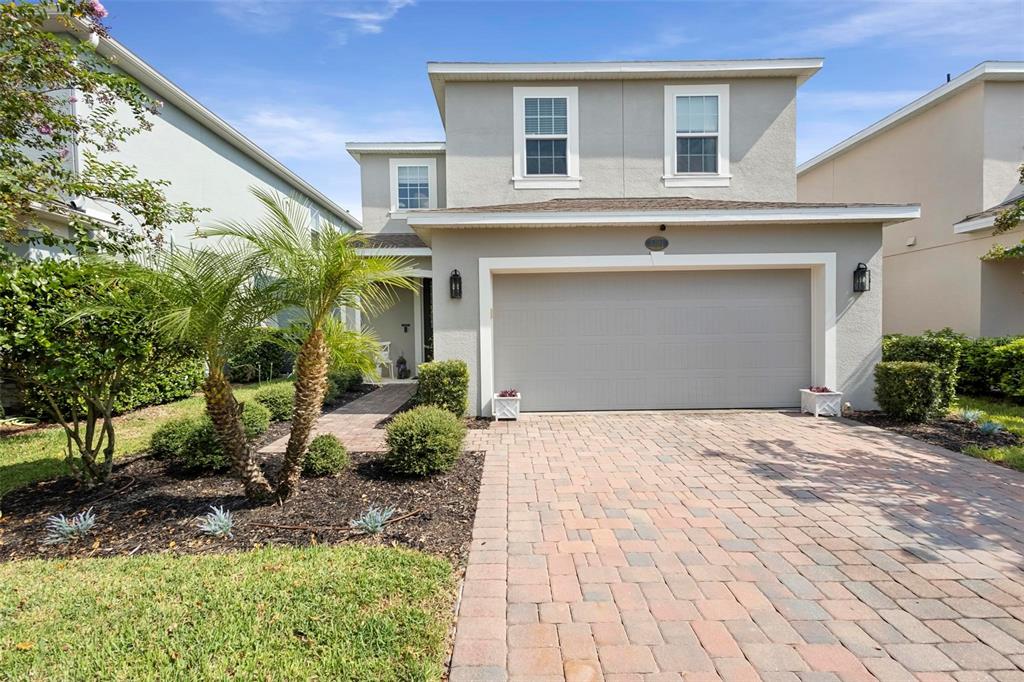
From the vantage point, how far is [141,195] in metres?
5.46

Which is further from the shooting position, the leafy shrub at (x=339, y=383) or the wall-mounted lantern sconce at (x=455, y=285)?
the leafy shrub at (x=339, y=383)

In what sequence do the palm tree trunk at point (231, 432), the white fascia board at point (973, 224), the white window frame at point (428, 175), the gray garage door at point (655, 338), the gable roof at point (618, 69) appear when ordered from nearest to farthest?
the palm tree trunk at point (231, 432), the gray garage door at point (655, 338), the gable roof at point (618, 69), the white fascia board at point (973, 224), the white window frame at point (428, 175)

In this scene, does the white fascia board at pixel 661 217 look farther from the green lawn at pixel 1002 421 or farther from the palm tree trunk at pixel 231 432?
the palm tree trunk at pixel 231 432

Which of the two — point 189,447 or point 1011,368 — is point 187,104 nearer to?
point 189,447

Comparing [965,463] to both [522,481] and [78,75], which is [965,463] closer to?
[522,481]

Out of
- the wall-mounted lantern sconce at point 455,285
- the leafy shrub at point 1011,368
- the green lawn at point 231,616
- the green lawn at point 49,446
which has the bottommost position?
the green lawn at point 231,616

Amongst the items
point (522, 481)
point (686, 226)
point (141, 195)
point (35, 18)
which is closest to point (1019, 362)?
point (686, 226)

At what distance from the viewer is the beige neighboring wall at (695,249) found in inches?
308

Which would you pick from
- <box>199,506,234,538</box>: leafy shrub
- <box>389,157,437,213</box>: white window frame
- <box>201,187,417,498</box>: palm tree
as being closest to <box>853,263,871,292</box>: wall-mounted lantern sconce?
<box>201,187,417,498</box>: palm tree

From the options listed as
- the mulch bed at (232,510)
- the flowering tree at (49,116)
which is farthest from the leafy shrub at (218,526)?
the flowering tree at (49,116)

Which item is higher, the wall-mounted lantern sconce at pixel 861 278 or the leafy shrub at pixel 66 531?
the wall-mounted lantern sconce at pixel 861 278

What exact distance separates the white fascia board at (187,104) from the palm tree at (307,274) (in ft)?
12.9

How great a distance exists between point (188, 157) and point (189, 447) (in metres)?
9.46

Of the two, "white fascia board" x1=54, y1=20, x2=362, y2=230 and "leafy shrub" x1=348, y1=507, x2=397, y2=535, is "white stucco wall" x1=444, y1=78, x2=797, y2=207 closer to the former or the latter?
"white fascia board" x1=54, y1=20, x2=362, y2=230
